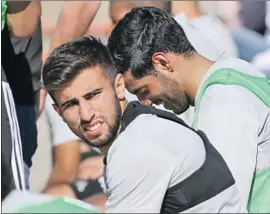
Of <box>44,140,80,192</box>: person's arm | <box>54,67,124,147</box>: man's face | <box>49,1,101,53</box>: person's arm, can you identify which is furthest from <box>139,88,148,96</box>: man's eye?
<box>44,140,80,192</box>: person's arm

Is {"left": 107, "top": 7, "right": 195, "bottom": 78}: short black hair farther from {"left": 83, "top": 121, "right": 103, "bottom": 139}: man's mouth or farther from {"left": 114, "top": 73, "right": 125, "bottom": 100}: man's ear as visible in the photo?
{"left": 83, "top": 121, "right": 103, "bottom": 139}: man's mouth

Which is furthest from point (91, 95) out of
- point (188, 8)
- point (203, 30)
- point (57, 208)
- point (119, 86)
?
point (188, 8)

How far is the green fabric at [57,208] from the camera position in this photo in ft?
6.07

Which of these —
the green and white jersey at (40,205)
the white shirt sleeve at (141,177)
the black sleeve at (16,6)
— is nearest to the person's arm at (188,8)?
the black sleeve at (16,6)

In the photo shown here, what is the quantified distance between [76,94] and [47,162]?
171 cm

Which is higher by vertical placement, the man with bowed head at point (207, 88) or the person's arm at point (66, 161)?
the man with bowed head at point (207, 88)

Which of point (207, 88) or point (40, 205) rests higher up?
point (40, 205)

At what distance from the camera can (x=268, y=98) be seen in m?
2.67

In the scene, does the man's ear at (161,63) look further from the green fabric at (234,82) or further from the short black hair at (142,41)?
the green fabric at (234,82)

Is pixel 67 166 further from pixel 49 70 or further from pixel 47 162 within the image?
pixel 49 70

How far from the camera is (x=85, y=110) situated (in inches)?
98.2

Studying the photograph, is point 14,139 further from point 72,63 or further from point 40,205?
point 40,205

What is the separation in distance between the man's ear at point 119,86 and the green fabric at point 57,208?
27.0 inches

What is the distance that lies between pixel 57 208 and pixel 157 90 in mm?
1003
